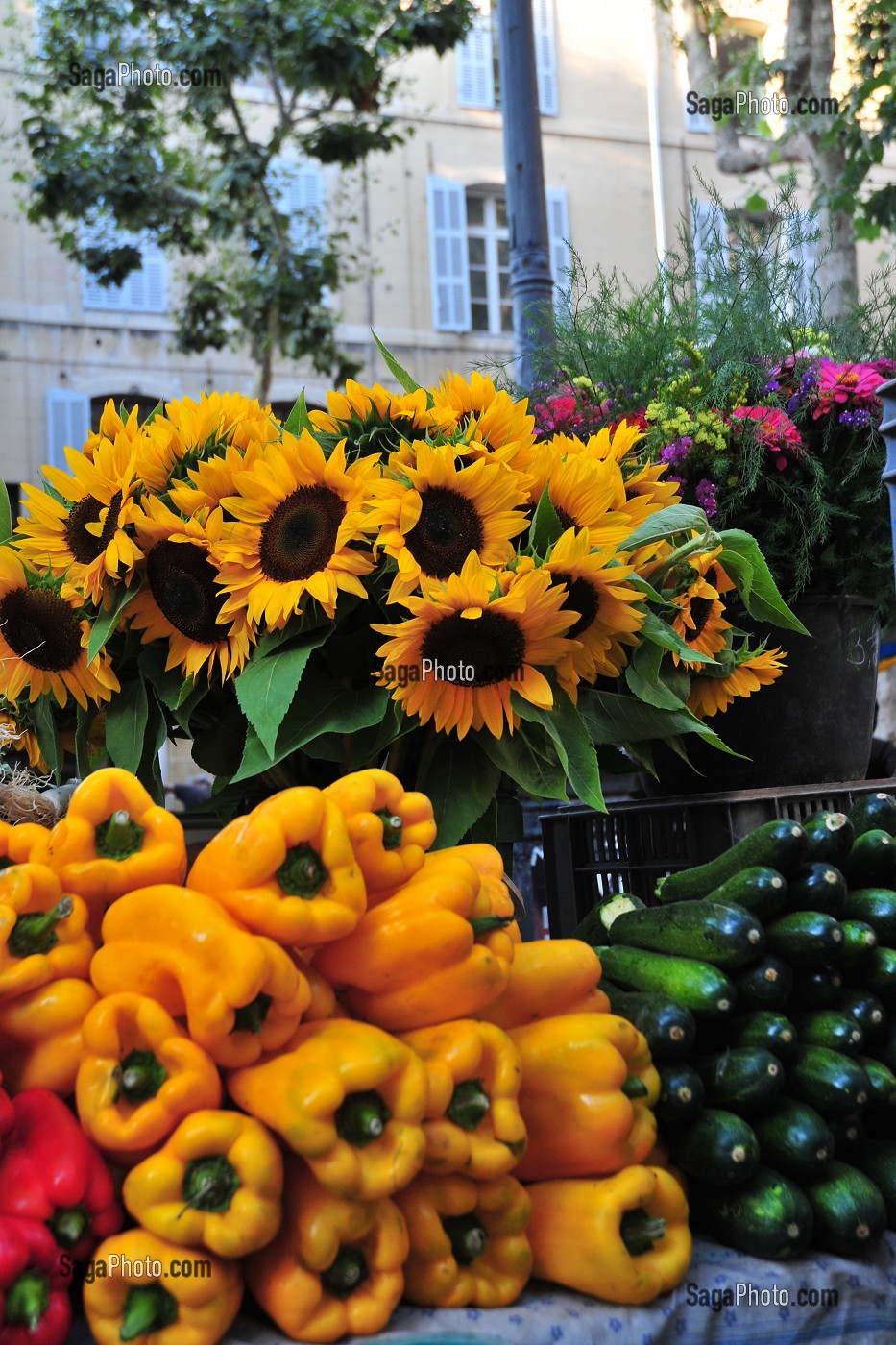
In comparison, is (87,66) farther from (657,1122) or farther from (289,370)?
(657,1122)

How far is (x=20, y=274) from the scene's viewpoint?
13.6 meters

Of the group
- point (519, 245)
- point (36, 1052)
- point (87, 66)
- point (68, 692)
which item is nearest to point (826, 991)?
point (36, 1052)

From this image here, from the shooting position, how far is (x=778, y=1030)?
1400 mm

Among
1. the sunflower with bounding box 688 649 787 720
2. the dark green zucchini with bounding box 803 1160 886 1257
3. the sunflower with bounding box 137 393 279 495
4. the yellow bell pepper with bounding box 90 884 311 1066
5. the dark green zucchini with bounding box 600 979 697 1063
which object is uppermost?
the sunflower with bounding box 137 393 279 495

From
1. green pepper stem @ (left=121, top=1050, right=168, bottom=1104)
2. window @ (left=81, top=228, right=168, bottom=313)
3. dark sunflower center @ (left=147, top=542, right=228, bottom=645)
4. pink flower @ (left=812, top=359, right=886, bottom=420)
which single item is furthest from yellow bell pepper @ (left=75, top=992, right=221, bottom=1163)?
window @ (left=81, top=228, right=168, bottom=313)

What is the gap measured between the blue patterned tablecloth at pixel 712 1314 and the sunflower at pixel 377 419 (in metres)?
1.05

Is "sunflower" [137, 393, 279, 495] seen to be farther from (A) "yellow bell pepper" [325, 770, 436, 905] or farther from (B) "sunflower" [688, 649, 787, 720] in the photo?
(B) "sunflower" [688, 649, 787, 720]

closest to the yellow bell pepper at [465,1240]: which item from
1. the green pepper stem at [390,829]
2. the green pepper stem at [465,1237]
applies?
the green pepper stem at [465,1237]

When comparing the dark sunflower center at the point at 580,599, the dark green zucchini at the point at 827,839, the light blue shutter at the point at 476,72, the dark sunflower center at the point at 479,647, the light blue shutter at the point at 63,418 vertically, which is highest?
the light blue shutter at the point at 476,72

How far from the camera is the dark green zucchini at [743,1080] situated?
136 cm

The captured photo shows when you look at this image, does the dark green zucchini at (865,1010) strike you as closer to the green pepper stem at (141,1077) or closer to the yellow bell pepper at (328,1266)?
the yellow bell pepper at (328,1266)

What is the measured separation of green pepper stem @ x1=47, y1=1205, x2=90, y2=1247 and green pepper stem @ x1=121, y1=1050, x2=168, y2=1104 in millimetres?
99

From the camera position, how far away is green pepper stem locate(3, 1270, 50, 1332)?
102cm

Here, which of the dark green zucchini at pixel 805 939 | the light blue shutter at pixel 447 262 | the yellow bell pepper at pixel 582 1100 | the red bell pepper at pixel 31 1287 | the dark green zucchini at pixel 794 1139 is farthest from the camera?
the light blue shutter at pixel 447 262
